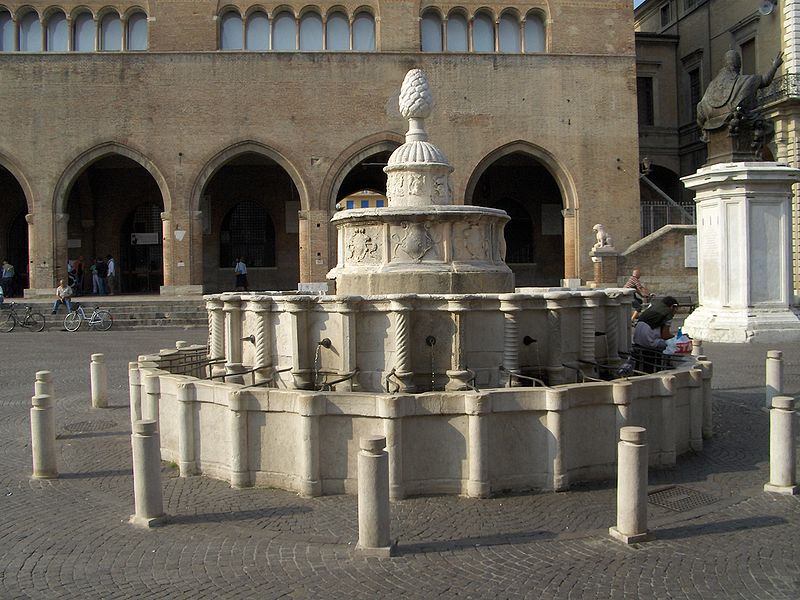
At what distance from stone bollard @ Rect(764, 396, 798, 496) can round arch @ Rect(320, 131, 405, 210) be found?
21.5 metres

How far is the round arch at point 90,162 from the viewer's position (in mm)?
25406

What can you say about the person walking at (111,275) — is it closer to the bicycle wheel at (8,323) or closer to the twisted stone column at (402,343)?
the bicycle wheel at (8,323)

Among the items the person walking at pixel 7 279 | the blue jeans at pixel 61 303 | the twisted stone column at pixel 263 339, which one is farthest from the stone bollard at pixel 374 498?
the person walking at pixel 7 279

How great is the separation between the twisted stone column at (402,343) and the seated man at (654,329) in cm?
311

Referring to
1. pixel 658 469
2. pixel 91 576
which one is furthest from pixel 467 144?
pixel 91 576

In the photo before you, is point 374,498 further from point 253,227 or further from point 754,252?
point 253,227

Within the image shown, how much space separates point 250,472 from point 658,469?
10.7 feet

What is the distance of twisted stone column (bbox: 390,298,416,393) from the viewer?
632 centimetres

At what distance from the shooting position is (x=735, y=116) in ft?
49.6

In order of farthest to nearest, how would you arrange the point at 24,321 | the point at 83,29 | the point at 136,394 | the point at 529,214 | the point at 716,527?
the point at 529,214 → the point at 83,29 → the point at 24,321 → the point at 136,394 → the point at 716,527

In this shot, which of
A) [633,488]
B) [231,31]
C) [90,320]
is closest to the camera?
[633,488]

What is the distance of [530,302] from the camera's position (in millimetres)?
6574

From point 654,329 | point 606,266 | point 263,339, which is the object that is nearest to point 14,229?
point 606,266

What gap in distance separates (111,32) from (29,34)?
9.12ft
